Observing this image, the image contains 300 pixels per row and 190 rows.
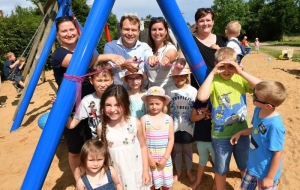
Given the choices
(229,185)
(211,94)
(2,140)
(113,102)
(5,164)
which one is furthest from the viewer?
(2,140)

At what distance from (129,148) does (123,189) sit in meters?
0.36

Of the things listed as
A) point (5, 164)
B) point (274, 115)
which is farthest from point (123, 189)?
point (5, 164)

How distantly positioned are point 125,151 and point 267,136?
111cm

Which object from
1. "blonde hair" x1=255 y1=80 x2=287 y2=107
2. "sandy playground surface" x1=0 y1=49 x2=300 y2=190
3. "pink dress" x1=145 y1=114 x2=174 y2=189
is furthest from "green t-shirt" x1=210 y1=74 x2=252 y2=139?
"sandy playground surface" x1=0 y1=49 x2=300 y2=190

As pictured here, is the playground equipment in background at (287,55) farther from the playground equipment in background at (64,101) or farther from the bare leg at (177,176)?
the playground equipment in background at (64,101)

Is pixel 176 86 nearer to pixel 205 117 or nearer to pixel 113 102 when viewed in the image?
pixel 205 117

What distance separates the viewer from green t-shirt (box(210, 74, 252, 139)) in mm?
2166

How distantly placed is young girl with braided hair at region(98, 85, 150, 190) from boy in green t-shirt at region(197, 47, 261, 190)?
632mm

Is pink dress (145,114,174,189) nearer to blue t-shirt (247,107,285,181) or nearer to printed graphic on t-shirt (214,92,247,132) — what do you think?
printed graphic on t-shirt (214,92,247,132)

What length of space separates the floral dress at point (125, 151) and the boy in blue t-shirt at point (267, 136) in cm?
96

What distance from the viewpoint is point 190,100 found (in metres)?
2.74

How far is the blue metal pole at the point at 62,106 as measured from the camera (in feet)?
5.99

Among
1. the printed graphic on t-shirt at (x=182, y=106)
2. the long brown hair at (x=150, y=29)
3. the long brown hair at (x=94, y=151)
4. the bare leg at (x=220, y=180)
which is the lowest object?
the bare leg at (x=220, y=180)

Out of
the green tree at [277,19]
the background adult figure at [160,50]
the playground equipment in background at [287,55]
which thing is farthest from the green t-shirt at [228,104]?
the green tree at [277,19]
